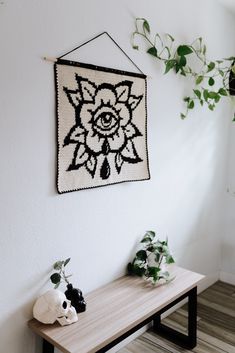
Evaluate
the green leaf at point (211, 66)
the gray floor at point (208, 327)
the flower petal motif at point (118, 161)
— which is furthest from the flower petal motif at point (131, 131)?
the gray floor at point (208, 327)

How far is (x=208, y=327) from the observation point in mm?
2447

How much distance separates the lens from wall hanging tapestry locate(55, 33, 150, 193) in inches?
67.1

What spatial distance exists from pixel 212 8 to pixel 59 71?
164 centimetres

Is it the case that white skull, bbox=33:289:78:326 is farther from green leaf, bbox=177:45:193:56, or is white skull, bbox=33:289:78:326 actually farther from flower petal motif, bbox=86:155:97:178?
green leaf, bbox=177:45:193:56

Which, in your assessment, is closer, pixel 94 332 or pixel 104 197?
pixel 94 332

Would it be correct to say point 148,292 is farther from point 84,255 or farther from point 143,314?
point 84,255

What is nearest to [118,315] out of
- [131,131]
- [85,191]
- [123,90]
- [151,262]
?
[151,262]

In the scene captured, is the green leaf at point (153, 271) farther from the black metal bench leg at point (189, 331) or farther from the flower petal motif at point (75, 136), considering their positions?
the flower petal motif at point (75, 136)

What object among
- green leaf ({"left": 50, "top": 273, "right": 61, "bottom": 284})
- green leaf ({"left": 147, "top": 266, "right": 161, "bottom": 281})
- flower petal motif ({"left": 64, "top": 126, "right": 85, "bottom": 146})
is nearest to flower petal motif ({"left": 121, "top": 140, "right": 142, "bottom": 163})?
flower petal motif ({"left": 64, "top": 126, "right": 85, "bottom": 146})

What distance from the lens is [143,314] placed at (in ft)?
5.71

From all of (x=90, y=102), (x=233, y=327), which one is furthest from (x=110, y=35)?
(x=233, y=327)

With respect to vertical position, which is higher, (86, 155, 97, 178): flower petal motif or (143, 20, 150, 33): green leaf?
(143, 20, 150, 33): green leaf

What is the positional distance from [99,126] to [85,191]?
1.22 feet

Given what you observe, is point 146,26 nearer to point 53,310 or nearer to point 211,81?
point 211,81
